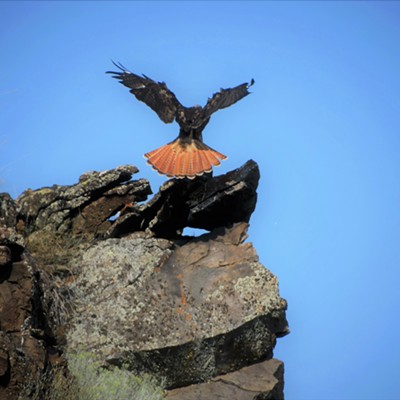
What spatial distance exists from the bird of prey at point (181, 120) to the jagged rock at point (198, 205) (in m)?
0.43

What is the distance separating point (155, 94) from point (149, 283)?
3.57m

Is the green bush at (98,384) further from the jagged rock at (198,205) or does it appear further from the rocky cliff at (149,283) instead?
the jagged rock at (198,205)

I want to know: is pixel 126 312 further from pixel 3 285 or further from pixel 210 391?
pixel 3 285

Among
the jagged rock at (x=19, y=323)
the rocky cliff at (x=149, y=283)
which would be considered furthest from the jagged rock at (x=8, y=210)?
the jagged rock at (x=19, y=323)

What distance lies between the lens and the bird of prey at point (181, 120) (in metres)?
12.7

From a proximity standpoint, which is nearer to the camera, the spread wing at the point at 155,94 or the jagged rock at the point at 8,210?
the jagged rock at the point at 8,210

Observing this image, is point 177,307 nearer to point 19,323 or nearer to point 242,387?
point 242,387

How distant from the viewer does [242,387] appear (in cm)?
1095

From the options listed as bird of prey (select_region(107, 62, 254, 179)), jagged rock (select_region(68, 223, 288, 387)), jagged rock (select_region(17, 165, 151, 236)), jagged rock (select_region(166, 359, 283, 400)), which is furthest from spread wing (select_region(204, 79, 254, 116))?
jagged rock (select_region(166, 359, 283, 400))

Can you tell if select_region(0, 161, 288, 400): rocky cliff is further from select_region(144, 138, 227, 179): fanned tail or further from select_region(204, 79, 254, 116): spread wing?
select_region(204, 79, 254, 116): spread wing

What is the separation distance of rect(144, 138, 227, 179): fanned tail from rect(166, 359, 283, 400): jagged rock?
3.05m

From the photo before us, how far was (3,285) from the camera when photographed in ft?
31.3

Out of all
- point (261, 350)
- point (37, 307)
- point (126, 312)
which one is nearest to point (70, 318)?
point (126, 312)

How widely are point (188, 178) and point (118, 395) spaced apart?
12.7ft
